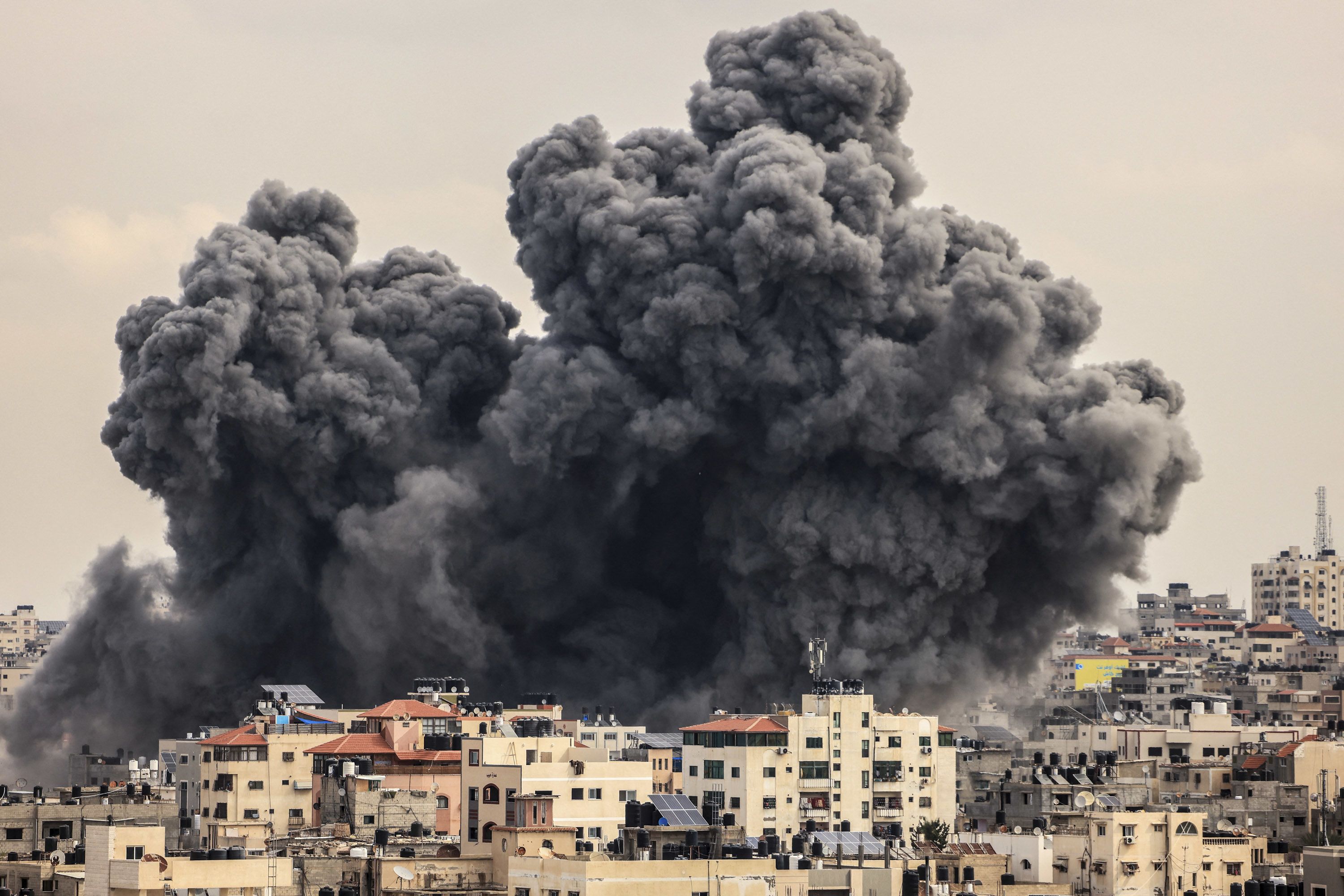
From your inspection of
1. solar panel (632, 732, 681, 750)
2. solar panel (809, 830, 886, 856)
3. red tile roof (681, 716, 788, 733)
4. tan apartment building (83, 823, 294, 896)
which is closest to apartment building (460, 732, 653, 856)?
red tile roof (681, 716, 788, 733)

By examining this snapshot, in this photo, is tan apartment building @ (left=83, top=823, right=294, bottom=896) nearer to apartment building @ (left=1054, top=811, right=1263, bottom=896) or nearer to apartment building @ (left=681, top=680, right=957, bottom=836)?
apartment building @ (left=1054, top=811, right=1263, bottom=896)

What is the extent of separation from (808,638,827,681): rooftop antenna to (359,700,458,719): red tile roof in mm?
7707

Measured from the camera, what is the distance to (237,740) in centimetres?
5966

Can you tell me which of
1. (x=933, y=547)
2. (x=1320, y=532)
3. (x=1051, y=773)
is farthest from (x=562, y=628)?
(x=1320, y=532)

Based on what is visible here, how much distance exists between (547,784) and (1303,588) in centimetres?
11007

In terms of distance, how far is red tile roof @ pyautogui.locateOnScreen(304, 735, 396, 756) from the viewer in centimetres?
5609

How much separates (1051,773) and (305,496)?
3098cm

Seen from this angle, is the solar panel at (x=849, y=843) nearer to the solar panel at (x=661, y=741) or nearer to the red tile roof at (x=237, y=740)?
the red tile roof at (x=237, y=740)

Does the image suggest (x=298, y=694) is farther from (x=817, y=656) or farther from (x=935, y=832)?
(x=935, y=832)

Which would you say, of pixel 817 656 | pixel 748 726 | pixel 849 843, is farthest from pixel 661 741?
pixel 849 843

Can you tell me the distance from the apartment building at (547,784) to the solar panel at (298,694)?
64.0 ft

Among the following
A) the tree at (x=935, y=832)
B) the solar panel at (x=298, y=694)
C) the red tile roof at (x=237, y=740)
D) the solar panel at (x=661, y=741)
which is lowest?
the tree at (x=935, y=832)

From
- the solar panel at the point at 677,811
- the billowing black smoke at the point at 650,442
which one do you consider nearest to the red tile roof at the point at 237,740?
the solar panel at the point at 677,811

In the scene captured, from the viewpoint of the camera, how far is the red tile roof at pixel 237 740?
59.2m
